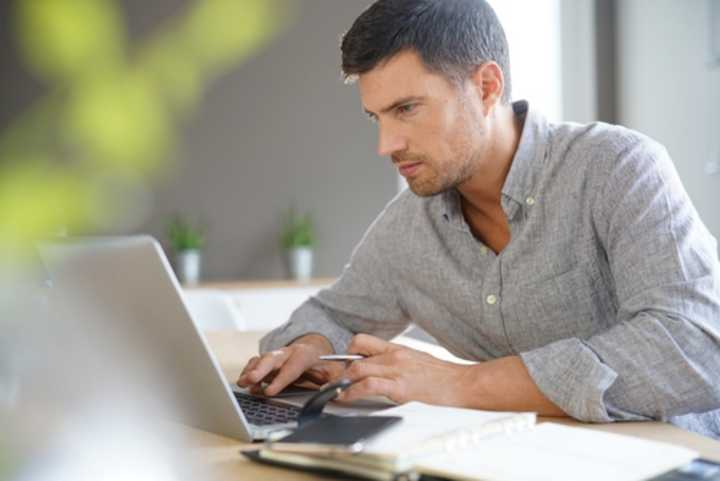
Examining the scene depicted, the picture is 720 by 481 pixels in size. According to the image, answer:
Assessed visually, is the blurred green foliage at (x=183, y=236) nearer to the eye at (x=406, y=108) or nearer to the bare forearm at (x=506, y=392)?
the eye at (x=406, y=108)

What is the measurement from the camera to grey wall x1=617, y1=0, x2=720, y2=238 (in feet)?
11.9

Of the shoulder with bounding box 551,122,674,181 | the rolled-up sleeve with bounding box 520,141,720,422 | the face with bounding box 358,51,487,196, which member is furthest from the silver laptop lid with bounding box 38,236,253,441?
the shoulder with bounding box 551,122,674,181

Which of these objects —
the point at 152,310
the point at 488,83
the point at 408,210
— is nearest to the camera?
the point at 152,310

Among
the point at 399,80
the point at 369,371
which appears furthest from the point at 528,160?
the point at 369,371

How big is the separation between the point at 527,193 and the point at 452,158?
0.14 metres

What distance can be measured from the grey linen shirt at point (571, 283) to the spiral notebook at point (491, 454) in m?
0.26

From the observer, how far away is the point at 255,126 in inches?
174

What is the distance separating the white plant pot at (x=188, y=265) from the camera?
4.21 metres

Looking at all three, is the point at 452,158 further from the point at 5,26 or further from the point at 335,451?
the point at 5,26

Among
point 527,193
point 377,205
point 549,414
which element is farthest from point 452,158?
point 377,205

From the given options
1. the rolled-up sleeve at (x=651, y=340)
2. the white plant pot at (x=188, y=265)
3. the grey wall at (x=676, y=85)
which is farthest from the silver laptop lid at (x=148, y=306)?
the white plant pot at (x=188, y=265)

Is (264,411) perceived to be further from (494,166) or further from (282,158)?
(282,158)

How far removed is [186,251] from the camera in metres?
4.21

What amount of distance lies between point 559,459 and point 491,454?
0.06m
